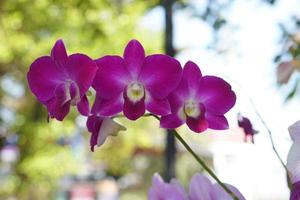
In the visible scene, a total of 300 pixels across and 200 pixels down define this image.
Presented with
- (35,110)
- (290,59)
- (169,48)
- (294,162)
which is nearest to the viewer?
(294,162)

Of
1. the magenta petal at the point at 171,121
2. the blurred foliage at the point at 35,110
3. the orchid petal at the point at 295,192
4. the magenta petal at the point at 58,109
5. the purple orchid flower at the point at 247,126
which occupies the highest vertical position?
the magenta petal at the point at 58,109

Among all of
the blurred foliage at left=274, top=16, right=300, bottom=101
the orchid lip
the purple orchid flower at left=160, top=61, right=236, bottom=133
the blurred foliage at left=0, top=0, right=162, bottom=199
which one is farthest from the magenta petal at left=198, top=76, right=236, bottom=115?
the blurred foliage at left=0, top=0, right=162, bottom=199

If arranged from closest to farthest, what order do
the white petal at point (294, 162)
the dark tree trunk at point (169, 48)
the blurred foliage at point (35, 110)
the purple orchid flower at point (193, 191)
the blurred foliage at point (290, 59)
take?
the white petal at point (294, 162)
the purple orchid flower at point (193, 191)
the blurred foliage at point (290, 59)
the dark tree trunk at point (169, 48)
the blurred foliage at point (35, 110)

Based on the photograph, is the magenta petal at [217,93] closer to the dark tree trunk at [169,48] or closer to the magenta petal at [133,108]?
the magenta petal at [133,108]

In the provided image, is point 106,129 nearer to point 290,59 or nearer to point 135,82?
point 135,82

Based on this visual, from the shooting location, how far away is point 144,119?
642cm

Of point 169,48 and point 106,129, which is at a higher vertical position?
point 106,129

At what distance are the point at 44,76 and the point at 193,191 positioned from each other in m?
0.17

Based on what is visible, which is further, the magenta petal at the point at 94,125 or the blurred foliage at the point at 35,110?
the blurred foliage at the point at 35,110

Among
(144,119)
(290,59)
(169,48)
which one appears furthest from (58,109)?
(144,119)

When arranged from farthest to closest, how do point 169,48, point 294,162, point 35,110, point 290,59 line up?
point 35,110 < point 169,48 < point 290,59 < point 294,162

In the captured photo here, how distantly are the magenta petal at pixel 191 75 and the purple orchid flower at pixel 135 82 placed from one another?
0.02 metres

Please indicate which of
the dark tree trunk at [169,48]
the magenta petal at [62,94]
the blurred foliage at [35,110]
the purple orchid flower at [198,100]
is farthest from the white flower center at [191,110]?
the blurred foliage at [35,110]

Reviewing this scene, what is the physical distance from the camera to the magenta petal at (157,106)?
0.48 meters
